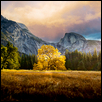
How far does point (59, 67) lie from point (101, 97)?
861 inches

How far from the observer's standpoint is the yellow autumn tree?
2559 centimetres

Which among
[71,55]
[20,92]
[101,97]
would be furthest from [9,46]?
[71,55]

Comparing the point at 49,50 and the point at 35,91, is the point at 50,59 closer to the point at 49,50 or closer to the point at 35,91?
the point at 49,50

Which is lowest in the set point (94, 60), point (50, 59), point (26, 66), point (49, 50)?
point (26, 66)

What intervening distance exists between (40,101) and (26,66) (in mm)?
120487

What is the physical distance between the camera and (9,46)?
3416 cm

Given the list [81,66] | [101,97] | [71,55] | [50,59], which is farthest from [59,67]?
[71,55]

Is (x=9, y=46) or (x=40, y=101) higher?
(x=9, y=46)

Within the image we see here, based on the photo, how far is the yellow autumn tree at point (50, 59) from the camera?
84.0 ft

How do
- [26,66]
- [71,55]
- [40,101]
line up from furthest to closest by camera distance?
[71,55]
[26,66]
[40,101]

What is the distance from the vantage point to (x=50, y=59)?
84.7ft

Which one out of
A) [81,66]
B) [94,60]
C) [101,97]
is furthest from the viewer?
[94,60]

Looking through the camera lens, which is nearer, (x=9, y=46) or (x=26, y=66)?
(x=9, y=46)

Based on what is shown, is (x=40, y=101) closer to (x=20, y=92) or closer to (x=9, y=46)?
(x=20, y=92)
